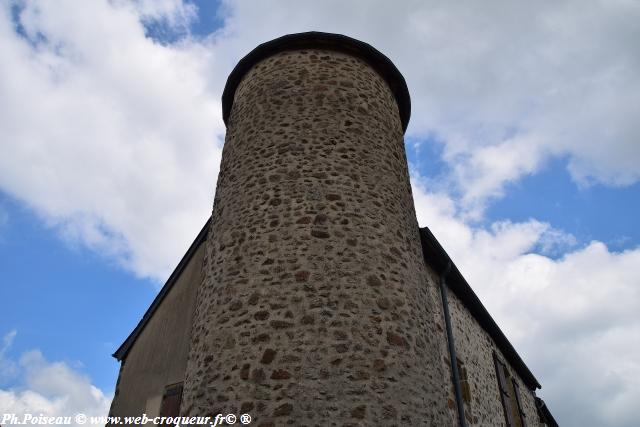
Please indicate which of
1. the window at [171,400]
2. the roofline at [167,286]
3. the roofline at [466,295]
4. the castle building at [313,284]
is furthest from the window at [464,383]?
the roofline at [167,286]

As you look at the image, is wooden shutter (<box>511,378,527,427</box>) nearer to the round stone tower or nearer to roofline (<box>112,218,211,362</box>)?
the round stone tower

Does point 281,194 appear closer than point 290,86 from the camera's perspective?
Yes

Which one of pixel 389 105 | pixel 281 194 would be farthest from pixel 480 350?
pixel 281 194

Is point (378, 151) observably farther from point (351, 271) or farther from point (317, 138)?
point (351, 271)

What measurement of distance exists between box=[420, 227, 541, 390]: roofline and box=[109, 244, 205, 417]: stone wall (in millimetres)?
3826

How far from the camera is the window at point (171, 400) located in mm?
6738

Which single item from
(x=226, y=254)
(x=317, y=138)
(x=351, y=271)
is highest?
(x=317, y=138)

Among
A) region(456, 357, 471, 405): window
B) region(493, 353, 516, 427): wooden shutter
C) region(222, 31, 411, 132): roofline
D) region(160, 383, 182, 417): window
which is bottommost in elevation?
region(160, 383, 182, 417): window

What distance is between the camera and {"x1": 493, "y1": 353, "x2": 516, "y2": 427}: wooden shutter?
9.60 m

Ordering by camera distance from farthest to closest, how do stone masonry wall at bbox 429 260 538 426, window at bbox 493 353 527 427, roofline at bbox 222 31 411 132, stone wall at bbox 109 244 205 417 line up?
window at bbox 493 353 527 427 → roofline at bbox 222 31 411 132 → stone masonry wall at bbox 429 260 538 426 → stone wall at bbox 109 244 205 417

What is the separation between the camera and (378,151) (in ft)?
22.4

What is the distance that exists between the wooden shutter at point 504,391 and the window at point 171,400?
21.2ft

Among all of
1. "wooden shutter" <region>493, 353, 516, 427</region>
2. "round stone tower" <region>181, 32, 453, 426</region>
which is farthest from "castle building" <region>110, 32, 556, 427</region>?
"wooden shutter" <region>493, 353, 516, 427</region>

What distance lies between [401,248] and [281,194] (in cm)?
171
